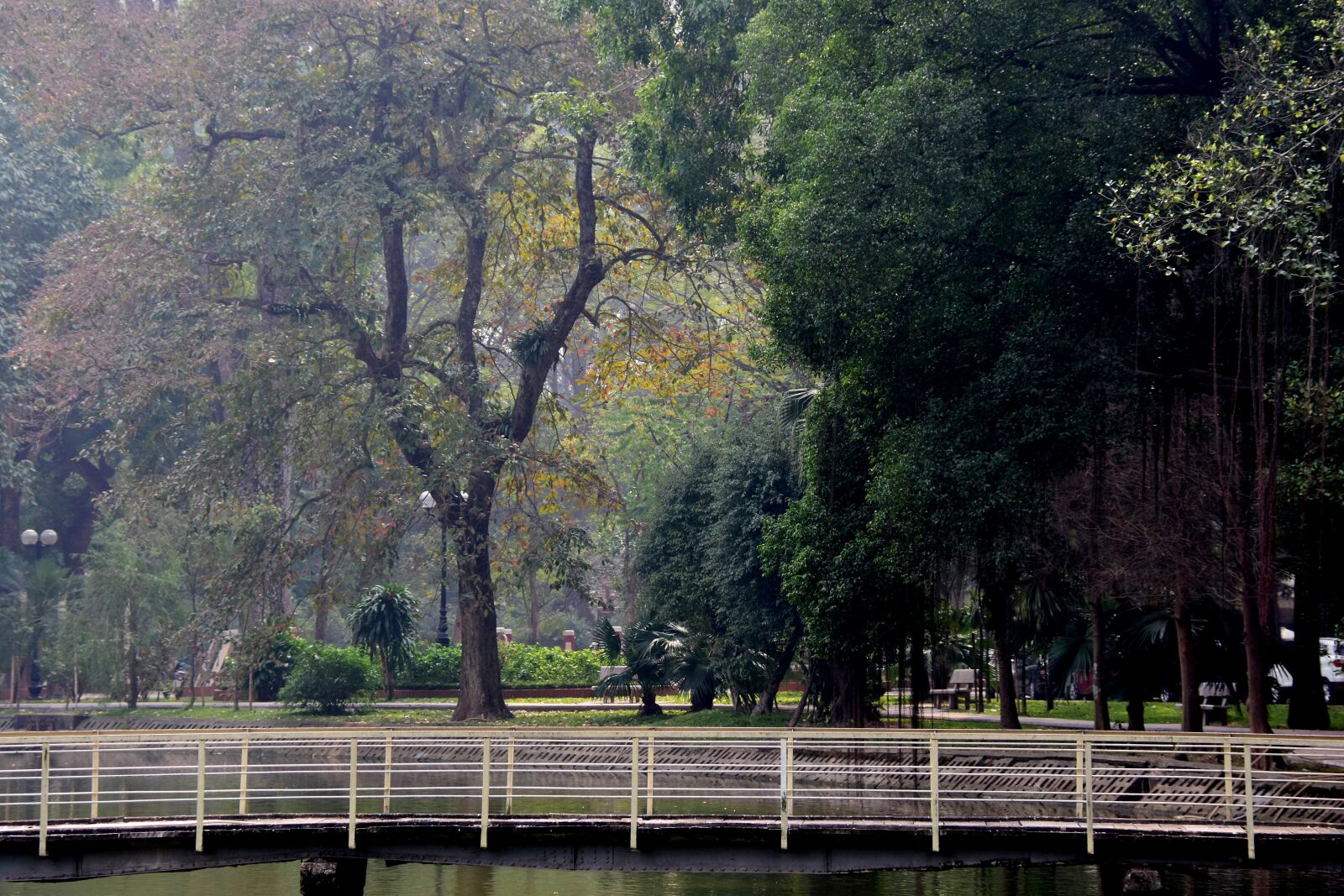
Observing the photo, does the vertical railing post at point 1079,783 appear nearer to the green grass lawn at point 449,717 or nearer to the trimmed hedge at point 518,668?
the green grass lawn at point 449,717

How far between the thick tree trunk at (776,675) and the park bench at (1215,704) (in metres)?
9.11

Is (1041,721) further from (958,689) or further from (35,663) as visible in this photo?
(35,663)

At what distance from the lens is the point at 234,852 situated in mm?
17453

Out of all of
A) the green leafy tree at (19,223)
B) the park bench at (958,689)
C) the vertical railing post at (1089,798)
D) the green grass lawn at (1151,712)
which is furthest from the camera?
the green leafy tree at (19,223)

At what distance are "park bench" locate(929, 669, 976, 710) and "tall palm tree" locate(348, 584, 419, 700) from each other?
14774mm

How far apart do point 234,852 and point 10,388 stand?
37715 mm

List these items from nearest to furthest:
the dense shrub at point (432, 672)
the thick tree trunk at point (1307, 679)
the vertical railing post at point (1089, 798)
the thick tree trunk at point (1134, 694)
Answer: the vertical railing post at point (1089, 798) → the thick tree trunk at point (1307, 679) → the thick tree trunk at point (1134, 694) → the dense shrub at point (432, 672)

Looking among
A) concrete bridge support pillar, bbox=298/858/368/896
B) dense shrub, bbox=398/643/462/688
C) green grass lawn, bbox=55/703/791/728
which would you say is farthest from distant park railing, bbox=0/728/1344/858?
dense shrub, bbox=398/643/462/688

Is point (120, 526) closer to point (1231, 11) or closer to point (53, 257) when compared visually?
point (53, 257)

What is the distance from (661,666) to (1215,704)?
507 inches

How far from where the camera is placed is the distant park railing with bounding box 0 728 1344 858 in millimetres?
17125

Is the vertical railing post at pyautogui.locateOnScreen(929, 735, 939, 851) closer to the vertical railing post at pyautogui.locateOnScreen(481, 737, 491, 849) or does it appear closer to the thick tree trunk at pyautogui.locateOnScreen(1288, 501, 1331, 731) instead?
the vertical railing post at pyautogui.locateOnScreen(481, 737, 491, 849)

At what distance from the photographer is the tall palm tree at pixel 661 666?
36875 mm

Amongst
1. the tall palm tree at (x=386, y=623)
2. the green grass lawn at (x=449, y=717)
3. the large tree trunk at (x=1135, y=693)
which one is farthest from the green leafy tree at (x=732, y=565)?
the large tree trunk at (x=1135, y=693)
